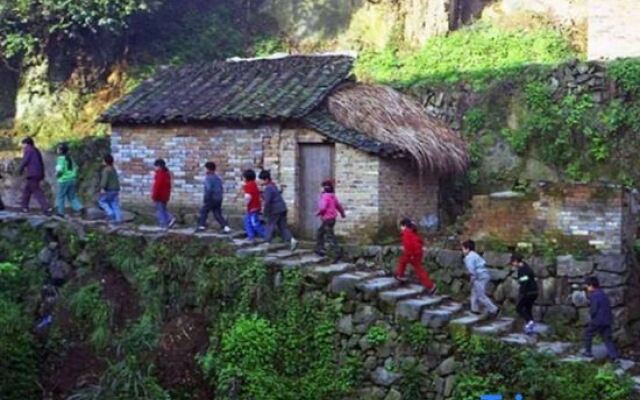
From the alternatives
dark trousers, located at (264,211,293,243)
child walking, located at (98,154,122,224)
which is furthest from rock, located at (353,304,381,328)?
child walking, located at (98,154,122,224)

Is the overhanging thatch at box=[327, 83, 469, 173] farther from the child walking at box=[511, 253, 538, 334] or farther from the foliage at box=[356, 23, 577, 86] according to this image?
the child walking at box=[511, 253, 538, 334]

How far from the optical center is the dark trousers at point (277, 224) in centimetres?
1525

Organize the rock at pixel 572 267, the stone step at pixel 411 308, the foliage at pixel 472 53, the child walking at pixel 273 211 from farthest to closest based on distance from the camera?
the foliage at pixel 472 53, the child walking at pixel 273 211, the rock at pixel 572 267, the stone step at pixel 411 308

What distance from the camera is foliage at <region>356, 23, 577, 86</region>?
2348cm

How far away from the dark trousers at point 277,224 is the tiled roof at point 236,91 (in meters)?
2.65

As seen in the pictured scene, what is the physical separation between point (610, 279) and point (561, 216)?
1342 millimetres

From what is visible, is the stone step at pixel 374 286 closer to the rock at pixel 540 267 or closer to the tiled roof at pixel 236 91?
the rock at pixel 540 267

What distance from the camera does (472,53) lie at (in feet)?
79.5

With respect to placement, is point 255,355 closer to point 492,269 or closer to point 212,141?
point 492,269

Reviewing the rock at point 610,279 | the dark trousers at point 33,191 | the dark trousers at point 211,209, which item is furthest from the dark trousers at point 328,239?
the dark trousers at point 33,191

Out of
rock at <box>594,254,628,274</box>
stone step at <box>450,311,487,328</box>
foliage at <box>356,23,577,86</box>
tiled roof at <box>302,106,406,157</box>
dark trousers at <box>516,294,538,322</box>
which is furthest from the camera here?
foliage at <box>356,23,577,86</box>

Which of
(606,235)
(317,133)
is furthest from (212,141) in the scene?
(606,235)

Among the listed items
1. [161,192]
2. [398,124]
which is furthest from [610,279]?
[161,192]

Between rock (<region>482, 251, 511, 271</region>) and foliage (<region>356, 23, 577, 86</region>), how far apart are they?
7.94 meters
